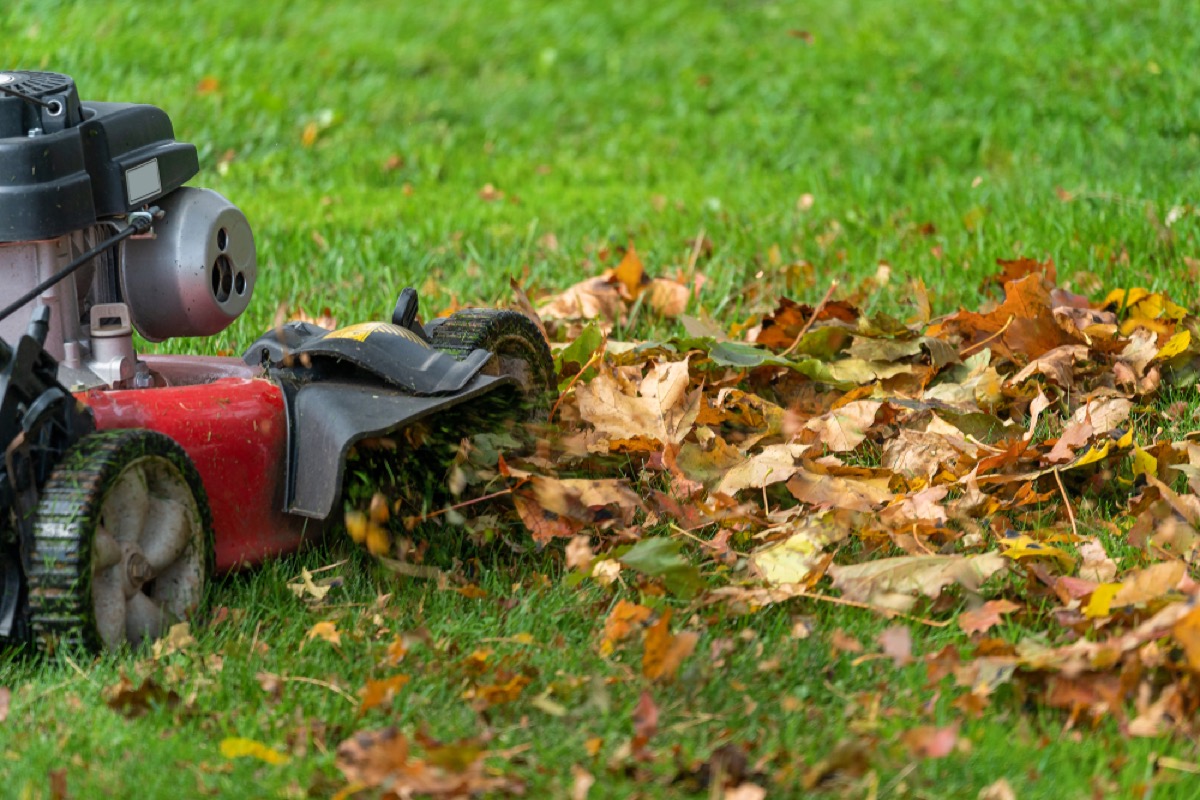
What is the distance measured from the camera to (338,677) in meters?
2.24

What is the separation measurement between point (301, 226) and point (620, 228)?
43.6 inches

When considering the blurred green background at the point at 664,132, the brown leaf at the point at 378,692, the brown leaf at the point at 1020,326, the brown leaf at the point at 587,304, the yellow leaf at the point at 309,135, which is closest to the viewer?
the brown leaf at the point at 378,692

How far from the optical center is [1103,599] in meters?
2.31

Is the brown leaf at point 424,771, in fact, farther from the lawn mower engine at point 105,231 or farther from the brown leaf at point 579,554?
the lawn mower engine at point 105,231

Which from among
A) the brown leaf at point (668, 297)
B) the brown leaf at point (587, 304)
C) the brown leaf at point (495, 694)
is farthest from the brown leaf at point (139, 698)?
the brown leaf at point (668, 297)

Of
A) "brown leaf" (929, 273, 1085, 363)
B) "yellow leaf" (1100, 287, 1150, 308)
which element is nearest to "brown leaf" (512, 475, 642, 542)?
"brown leaf" (929, 273, 1085, 363)

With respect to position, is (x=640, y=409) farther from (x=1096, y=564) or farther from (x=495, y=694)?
(x=495, y=694)

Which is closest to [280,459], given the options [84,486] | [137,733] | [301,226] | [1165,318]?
[84,486]

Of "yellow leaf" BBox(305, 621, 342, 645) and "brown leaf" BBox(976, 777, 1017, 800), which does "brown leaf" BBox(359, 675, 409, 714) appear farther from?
"brown leaf" BBox(976, 777, 1017, 800)

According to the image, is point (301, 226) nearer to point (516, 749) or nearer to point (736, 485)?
point (736, 485)

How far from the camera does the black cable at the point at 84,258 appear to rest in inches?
97.4

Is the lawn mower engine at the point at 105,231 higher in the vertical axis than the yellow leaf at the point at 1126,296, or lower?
higher

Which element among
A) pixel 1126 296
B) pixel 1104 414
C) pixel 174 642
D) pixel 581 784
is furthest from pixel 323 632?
pixel 1126 296

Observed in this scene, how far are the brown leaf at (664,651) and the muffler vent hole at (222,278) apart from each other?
→ 46.8 inches
